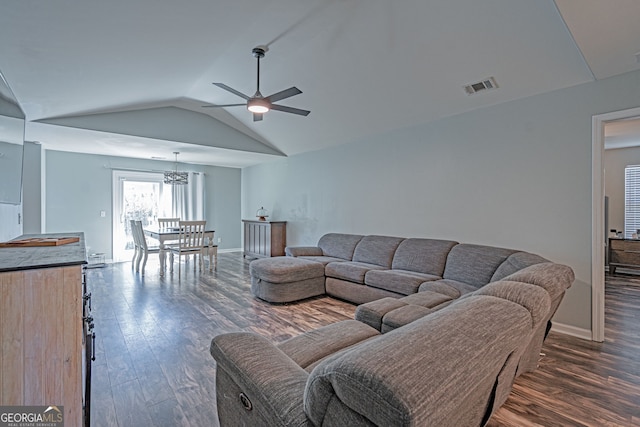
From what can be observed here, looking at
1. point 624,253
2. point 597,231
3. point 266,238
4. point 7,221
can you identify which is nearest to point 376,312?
point 597,231

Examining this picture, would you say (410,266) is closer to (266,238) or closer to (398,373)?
(398,373)

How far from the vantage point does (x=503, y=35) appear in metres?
2.77

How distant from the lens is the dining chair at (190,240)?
5820mm

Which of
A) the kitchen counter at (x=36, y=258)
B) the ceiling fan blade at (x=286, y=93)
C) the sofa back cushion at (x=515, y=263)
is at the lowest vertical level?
the sofa back cushion at (x=515, y=263)

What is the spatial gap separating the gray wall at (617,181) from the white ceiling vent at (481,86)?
4.95 meters

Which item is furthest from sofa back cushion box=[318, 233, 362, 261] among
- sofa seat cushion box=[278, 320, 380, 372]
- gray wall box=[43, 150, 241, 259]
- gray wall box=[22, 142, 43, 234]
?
gray wall box=[22, 142, 43, 234]

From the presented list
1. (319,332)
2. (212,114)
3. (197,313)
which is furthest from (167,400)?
(212,114)

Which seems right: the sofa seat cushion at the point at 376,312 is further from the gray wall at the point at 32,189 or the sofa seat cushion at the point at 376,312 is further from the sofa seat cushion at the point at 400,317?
the gray wall at the point at 32,189

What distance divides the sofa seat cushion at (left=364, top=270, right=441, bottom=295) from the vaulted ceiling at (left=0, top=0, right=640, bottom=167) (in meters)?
2.13

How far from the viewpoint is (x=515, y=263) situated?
2982mm

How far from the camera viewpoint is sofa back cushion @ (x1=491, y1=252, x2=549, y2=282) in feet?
9.35

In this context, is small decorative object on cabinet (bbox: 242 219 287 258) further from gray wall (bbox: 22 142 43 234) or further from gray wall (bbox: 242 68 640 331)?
gray wall (bbox: 22 142 43 234)

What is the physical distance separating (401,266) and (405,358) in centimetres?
352

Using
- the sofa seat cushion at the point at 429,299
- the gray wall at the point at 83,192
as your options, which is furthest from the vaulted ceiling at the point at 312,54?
the sofa seat cushion at the point at 429,299
